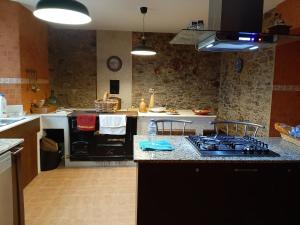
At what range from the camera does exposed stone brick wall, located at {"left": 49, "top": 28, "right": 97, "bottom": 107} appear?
548 centimetres

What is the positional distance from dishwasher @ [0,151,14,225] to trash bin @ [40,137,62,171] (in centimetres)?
212

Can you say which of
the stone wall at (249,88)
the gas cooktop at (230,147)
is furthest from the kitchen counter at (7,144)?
the stone wall at (249,88)

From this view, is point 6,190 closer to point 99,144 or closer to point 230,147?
point 230,147

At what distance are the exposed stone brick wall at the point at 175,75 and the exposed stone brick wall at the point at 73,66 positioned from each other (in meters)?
0.98

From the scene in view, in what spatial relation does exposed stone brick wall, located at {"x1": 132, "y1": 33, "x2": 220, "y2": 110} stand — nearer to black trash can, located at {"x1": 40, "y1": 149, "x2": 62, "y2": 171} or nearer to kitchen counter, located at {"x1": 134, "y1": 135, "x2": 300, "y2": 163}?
black trash can, located at {"x1": 40, "y1": 149, "x2": 62, "y2": 171}

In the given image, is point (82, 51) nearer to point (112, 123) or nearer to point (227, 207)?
point (112, 123)

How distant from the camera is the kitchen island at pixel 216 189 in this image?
180cm

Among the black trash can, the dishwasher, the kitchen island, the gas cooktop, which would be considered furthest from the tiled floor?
the gas cooktop

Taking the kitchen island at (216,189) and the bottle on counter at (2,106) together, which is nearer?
the kitchen island at (216,189)

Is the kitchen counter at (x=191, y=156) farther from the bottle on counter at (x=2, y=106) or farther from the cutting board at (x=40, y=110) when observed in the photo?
the cutting board at (x=40, y=110)

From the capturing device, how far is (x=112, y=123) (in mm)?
4008

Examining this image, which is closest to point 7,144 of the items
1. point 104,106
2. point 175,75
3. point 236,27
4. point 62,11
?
point 62,11

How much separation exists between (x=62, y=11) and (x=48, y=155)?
9.14 feet

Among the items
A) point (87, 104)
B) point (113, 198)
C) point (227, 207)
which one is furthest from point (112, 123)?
point (227, 207)
